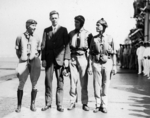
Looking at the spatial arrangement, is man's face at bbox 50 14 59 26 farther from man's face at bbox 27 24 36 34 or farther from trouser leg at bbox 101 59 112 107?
trouser leg at bbox 101 59 112 107

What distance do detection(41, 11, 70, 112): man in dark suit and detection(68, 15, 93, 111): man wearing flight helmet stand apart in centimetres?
22

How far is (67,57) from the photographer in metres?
7.02

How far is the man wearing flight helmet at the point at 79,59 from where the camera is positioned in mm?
7141

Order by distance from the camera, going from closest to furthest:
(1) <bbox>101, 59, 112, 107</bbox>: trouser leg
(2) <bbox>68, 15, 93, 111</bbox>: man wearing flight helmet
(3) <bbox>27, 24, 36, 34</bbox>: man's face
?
1. (3) <bbox>27, 24, 36, 34</bbox>: man's face
2. (1) <bbox>101, 59, 112, 107</bbox>: trouser leg
3. (2) <bbox>68, 15, 93, 111</bbox>: man wearing flight helmet

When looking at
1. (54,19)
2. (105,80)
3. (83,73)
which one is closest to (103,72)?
(105,80)

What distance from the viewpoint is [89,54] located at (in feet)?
23.7

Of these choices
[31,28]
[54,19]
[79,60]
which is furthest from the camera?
[79,60]

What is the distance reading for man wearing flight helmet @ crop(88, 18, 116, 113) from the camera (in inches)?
276

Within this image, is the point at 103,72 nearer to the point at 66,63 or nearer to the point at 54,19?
the point at 66,63

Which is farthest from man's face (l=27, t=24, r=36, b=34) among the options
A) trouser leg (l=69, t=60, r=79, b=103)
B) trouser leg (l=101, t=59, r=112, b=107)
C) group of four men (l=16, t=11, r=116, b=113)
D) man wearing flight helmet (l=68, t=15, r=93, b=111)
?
trouser leg (l=101, t=59, r=112, b=107)

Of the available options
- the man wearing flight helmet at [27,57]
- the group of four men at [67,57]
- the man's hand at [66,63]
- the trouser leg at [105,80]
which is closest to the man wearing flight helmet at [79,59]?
the group of four men at [67,57]

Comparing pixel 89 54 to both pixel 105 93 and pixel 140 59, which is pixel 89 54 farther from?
pixel 140 59

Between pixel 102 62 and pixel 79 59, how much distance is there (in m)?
0.54

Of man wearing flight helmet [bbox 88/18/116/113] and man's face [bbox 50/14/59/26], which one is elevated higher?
man's face [bbox 50/14/59/26]
